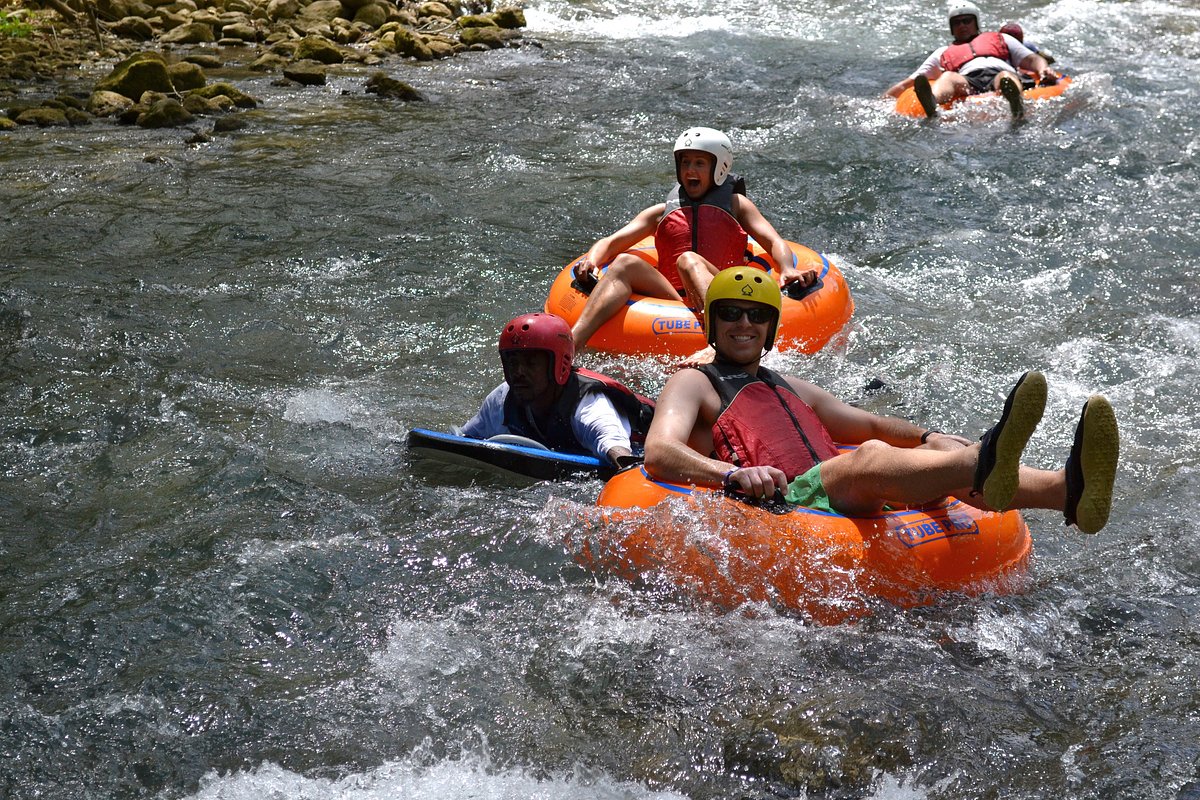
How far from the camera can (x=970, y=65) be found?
1296 centimetres

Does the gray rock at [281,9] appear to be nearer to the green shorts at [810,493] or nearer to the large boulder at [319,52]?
the large boulder at [319,52]

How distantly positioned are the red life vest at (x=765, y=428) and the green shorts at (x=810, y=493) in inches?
6.1

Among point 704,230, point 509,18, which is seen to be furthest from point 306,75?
point 704,230

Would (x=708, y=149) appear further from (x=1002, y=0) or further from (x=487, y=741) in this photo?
(x=1002, y=0)

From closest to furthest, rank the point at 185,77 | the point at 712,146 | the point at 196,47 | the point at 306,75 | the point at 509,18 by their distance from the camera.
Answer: the point at 712,146 < the point at 185,77 < the point at 306,75 < the point at 196,47 < the point at 509,18

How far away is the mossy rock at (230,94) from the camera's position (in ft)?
44.5

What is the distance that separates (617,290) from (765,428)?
2765 millimetres

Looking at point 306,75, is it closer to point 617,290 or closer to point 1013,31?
point 1013,31

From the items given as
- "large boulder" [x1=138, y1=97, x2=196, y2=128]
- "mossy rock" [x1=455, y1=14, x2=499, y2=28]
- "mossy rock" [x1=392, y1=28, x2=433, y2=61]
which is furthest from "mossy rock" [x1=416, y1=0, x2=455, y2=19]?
"large boulder" [x1=138, y1=97, x2=196, y2=128]

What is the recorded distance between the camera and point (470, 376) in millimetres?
7363

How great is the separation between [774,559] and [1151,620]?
1.54m

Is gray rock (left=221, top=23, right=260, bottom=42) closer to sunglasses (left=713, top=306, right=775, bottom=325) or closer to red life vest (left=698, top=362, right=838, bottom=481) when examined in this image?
sunglasses (left=713, top=306, right=775, bottom=325)

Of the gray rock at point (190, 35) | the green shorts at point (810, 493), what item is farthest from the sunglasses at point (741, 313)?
the gray rock at point (190, 35)

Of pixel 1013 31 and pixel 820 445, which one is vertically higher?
pixel 1013 31
